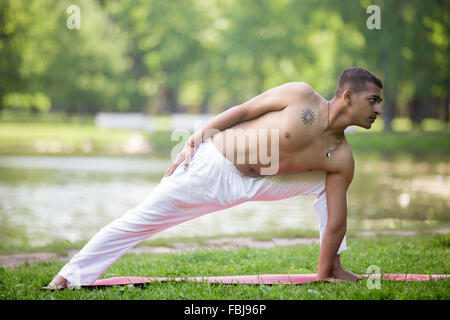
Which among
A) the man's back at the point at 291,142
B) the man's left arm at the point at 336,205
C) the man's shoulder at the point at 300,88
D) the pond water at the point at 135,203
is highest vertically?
the man's shoulder at the point at 300,88

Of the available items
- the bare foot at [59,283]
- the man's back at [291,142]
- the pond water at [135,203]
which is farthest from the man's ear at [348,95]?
the pond water at [135,203]

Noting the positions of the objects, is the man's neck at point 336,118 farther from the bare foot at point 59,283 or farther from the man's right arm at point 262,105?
the bare foot at point 59,283

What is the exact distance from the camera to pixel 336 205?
4.28 metres

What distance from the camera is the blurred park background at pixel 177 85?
34.0ft

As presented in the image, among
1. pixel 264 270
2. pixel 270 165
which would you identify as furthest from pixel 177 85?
pixel 270 165

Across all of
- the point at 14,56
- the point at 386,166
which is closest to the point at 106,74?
the point at 14,56

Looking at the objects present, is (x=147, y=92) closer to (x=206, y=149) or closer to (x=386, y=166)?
(x=386, y=166)

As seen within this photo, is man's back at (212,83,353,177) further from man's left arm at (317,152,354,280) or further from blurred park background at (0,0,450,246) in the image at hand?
blurred park background at (0,0,450,246)

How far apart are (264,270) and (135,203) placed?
599 cm

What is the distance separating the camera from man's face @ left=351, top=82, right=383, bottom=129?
414 centimetres

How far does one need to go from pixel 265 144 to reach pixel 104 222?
548 centimetres

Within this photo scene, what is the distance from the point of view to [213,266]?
5.25 meters

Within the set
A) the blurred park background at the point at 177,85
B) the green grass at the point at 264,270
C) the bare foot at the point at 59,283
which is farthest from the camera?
the blurred park background at the point at 177,85

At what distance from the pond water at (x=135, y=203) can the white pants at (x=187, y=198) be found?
3.80 m
